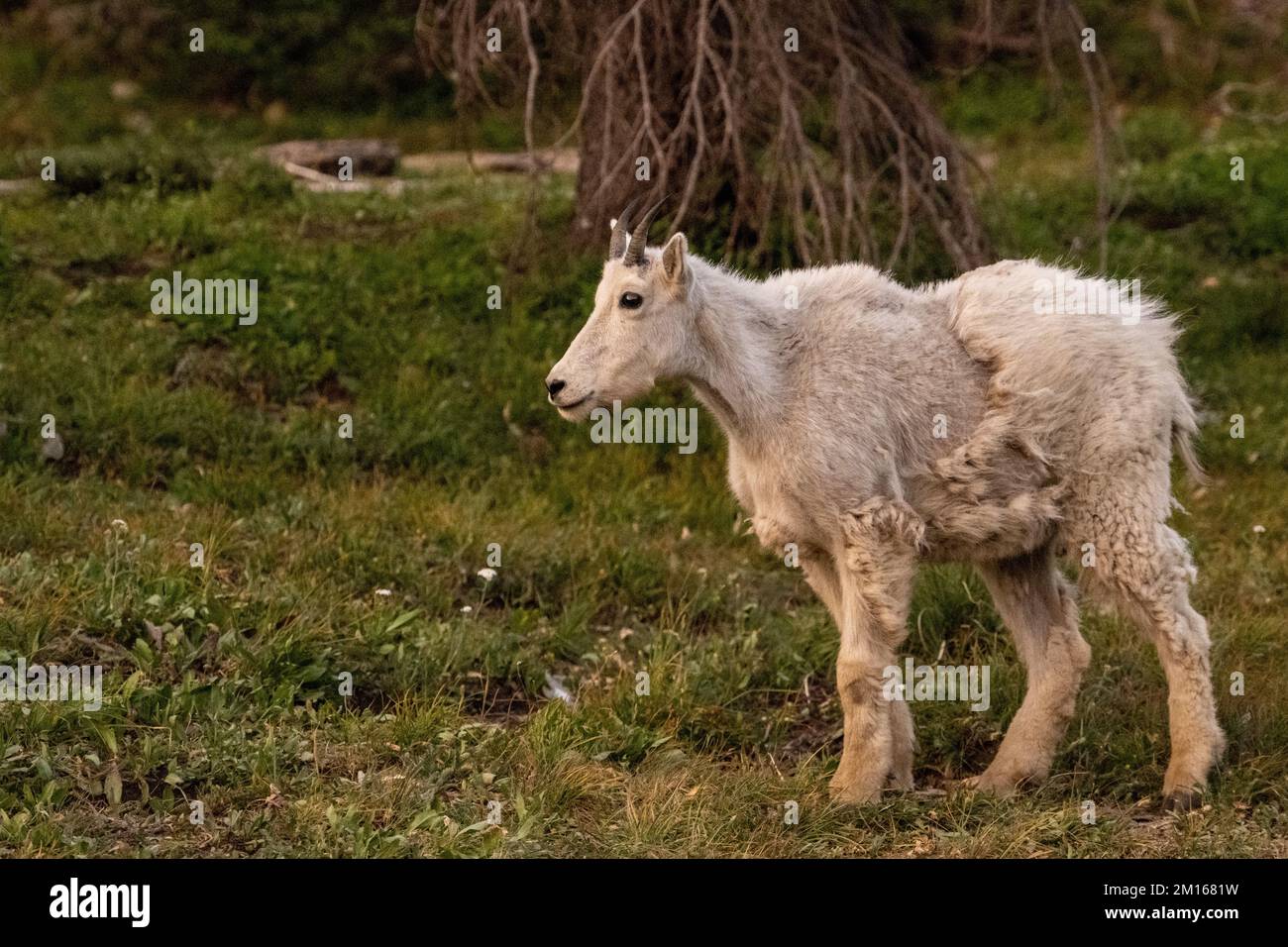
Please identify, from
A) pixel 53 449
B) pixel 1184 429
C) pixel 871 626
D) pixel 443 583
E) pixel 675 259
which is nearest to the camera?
pixel 675 259

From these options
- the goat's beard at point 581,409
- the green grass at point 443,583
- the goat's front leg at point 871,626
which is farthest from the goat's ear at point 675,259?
the green grass at point 443,583

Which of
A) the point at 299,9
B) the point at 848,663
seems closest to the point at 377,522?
the point at 848,663

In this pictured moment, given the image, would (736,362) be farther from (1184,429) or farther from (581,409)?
(1184,429)

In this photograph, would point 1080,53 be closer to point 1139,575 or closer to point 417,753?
point 1139,575

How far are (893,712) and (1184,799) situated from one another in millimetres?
1270

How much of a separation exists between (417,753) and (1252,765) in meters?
3.64

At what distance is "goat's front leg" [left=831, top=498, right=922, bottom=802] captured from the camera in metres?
7.30

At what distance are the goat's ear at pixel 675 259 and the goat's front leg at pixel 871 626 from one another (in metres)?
1.25

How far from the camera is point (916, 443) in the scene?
296 inches

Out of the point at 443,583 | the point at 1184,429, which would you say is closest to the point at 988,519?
the point at 1184,429

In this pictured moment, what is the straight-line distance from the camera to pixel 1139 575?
7.42m

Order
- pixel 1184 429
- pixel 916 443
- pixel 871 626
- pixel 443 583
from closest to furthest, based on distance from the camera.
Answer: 1. pixel 871 626
2. pixel 916 443
3. pixel 1184 429
4. pixel 443 583

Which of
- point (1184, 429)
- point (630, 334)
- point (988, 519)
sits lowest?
point (988, 519)

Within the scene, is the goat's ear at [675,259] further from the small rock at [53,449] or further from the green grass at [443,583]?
the small rock at [53,449]
